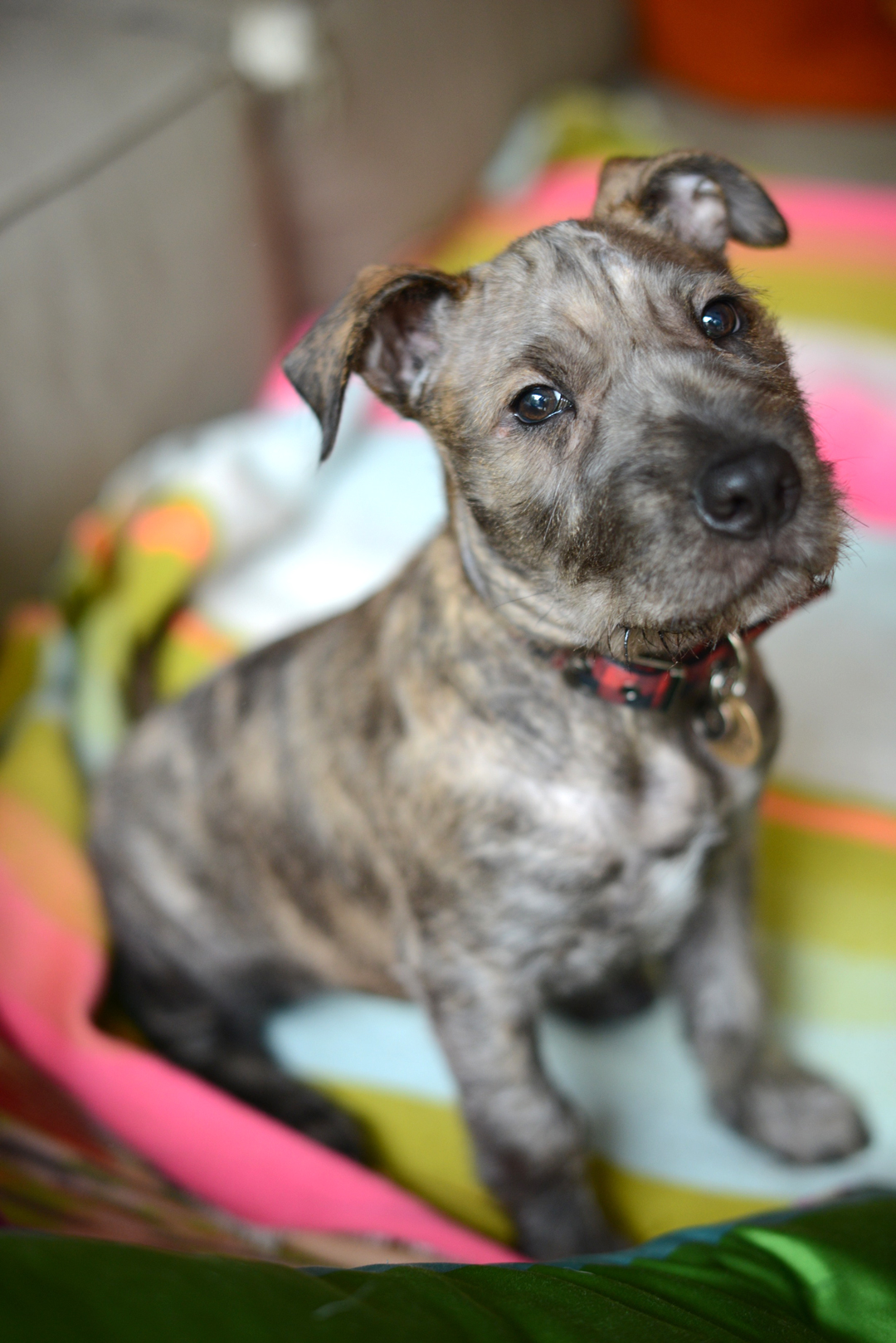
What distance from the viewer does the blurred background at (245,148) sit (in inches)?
125

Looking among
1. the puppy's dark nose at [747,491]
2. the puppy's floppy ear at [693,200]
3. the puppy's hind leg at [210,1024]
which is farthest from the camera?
→ the puppy's hind leg at [210,1024]

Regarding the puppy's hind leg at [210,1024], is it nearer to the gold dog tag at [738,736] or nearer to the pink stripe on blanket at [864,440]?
the gold dog tag at [738,736]

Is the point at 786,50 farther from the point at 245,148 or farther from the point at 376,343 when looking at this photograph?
the point at 376,343

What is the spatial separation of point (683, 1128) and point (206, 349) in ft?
9.77

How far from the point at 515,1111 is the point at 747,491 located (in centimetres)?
120

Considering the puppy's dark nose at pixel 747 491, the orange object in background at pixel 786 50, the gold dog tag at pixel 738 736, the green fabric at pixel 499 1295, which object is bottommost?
the green fabric at pixel 499 1295

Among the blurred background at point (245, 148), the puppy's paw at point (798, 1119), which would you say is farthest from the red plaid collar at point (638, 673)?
the blurred background at point (245, 148)

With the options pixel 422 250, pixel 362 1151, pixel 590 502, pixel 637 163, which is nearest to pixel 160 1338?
pixel 590 502

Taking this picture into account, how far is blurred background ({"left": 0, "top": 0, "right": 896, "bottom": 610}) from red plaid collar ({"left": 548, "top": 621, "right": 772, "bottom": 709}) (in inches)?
81.3

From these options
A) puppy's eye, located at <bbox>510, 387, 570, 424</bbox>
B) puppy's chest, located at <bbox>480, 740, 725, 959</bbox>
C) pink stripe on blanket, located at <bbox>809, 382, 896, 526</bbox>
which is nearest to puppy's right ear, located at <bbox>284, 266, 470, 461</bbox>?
puppy's eye, located at <bbox>510, 387, 570, 424</bbox>

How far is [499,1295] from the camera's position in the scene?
1.33 meters

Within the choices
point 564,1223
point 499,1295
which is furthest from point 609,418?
point 564,1223

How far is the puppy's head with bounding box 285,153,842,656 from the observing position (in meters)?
Answer: 1.41

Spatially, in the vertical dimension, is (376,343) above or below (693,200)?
below
